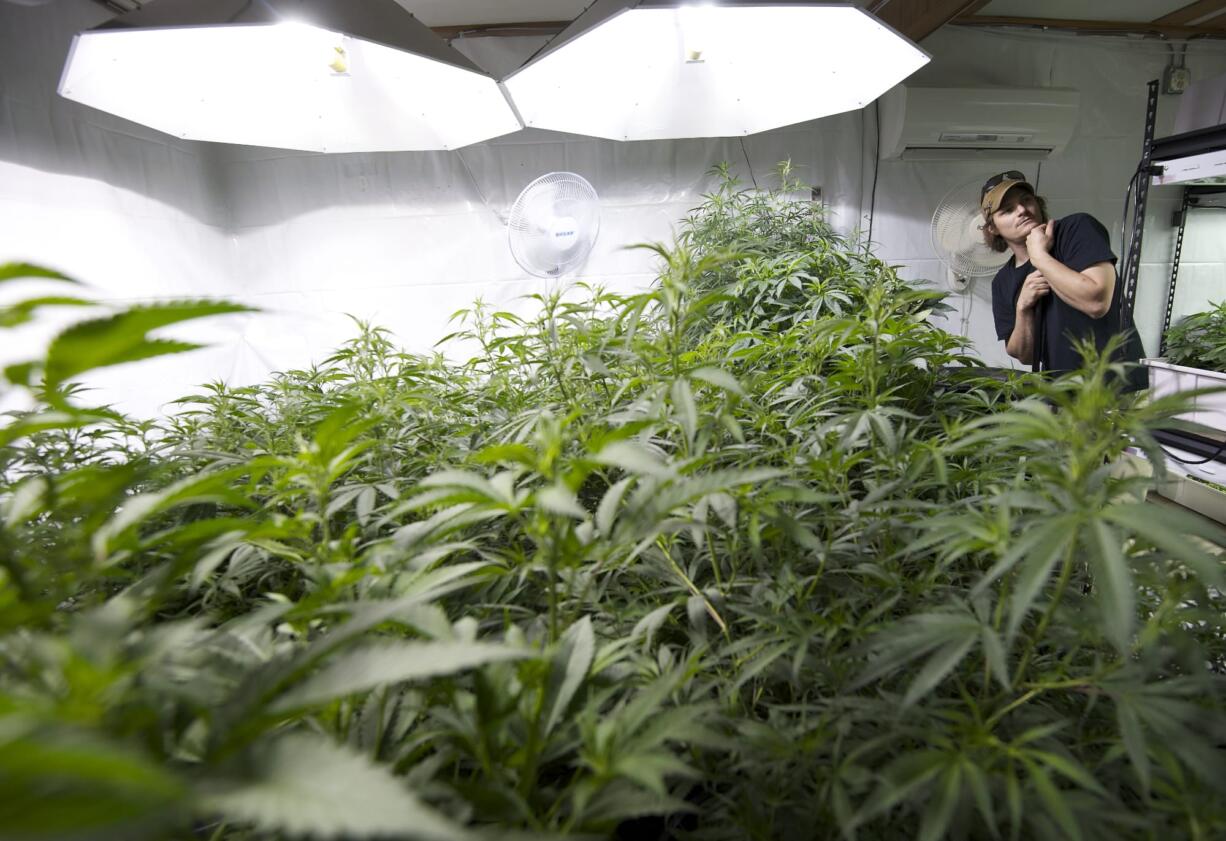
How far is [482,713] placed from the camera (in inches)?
15.4

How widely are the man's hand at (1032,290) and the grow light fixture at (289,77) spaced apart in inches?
70.0

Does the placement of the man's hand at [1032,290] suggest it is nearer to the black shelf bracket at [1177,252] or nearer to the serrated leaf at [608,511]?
the serrated leaf at [608,511]

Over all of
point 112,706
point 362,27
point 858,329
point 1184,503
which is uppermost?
point 362,27

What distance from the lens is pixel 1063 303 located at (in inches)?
72.2

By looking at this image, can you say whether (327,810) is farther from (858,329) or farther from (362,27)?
(362,27)

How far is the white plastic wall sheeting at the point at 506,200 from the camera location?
3225 millimetres

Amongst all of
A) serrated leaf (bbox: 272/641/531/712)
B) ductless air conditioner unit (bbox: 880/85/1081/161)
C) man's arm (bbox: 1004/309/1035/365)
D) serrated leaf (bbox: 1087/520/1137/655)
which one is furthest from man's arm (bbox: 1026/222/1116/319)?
serrated leaf (bbox: 272/641/531/712)

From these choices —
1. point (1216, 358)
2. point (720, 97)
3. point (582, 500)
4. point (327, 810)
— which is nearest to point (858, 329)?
point (582, 500)

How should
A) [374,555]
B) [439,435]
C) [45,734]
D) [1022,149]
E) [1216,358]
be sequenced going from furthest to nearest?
1. [1022,149]
2. [1216,358]
3. [439,435]
4. [374,555]
5. [45,734]

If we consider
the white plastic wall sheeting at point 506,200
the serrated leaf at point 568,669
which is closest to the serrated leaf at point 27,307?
the serrated leaf at point 568,669

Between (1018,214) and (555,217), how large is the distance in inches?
77.3

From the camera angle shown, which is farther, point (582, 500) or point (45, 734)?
point (582, 500)

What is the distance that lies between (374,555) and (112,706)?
24cm

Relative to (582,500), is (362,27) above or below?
above
